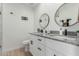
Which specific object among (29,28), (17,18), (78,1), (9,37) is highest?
(78,1)

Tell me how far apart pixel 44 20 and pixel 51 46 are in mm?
→ 915

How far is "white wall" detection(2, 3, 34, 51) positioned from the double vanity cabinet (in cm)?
25

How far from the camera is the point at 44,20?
7.33ft

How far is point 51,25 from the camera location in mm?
2211

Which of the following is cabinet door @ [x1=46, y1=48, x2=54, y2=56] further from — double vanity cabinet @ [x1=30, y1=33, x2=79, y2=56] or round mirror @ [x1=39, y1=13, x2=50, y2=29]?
round mirror @ [x1=39, y1=13, x2=50, y2=29]

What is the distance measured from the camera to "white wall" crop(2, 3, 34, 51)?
1.94 metres

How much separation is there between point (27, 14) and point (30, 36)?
1.76 feet

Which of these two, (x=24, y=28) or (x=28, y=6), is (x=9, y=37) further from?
(x=28, y=6)

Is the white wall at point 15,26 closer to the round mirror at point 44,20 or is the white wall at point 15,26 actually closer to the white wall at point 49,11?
the white wall at point 49,11

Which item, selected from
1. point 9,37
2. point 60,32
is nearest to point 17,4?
point 9,37

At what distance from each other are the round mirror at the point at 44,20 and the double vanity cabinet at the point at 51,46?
0.36 metres

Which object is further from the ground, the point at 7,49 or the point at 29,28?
the point at 29,28

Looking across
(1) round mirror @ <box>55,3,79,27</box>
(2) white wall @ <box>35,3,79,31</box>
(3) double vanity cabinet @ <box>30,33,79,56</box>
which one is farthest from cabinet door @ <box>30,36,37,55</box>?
(1) round mirror @ <box>55,3,79,27</box>

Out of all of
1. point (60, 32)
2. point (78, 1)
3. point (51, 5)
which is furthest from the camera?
point (51, 5)
